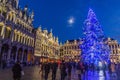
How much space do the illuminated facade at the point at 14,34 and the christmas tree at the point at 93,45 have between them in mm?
16518

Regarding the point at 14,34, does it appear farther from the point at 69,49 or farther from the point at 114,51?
the point at 114,51

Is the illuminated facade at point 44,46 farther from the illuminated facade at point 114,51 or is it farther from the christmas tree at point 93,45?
the illuminated facade at point 114,51

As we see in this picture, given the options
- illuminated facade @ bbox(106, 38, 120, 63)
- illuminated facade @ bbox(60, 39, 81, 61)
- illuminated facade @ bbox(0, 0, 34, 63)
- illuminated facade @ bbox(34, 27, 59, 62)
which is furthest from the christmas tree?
illuminated facade @ bbox(60, 39, 81, 61)

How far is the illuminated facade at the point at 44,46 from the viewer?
202 feet

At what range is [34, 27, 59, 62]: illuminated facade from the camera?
202 feet

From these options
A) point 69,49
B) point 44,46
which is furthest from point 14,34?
point 69,49

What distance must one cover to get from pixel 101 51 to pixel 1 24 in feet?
81.7

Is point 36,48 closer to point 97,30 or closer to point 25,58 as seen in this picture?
point 25,58

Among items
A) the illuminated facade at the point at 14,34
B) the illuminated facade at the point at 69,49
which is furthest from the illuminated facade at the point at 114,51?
the illuminated facade at the point at 14,34

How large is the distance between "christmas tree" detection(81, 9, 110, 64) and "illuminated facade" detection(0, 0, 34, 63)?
16.5 metres

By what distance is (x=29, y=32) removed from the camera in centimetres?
5484

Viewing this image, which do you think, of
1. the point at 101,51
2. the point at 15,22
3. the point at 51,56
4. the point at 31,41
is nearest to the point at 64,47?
the point at 51,56

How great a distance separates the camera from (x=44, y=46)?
6950 cm

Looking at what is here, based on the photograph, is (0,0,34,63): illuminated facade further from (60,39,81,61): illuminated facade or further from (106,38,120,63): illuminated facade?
(106,38,120,63): illuminated facade
